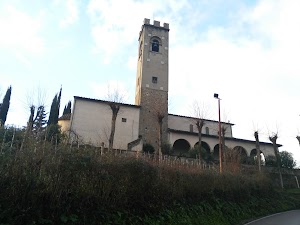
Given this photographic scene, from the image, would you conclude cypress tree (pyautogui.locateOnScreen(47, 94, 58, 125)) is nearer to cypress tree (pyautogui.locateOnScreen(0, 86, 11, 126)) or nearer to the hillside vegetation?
cypress tree (pyautogui.locateOnScreen(0, 86, 11, 126))

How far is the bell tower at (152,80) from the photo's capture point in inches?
1227

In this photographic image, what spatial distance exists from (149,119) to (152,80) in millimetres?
5234

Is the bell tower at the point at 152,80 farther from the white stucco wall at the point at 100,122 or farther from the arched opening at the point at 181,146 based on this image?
the arched opening at the point at 181,146

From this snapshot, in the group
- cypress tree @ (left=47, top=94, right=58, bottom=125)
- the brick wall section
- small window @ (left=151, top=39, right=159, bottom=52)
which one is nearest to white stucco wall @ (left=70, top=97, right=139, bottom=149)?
the brick wall section

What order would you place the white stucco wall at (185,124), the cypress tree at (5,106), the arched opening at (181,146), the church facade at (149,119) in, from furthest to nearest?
the cypress tree at (5,106), the white stucco wall at (185,124), the arched opening at (181,146), the church facade at (149,119)

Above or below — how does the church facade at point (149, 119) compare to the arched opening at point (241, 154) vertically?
above

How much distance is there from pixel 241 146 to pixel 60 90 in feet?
96.0

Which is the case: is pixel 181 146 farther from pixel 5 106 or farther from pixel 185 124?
pixel 5 106

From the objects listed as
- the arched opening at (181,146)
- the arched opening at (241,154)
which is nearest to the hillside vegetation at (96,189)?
the arched opening at (241,154)

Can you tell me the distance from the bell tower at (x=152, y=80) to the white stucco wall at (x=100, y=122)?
120 centimetres

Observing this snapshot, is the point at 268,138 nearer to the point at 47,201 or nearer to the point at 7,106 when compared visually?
the point at 47,201

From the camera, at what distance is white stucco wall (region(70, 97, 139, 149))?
2898cm

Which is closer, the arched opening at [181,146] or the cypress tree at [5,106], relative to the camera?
the arched opening at [181,146]

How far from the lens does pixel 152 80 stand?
33438 millimetres
